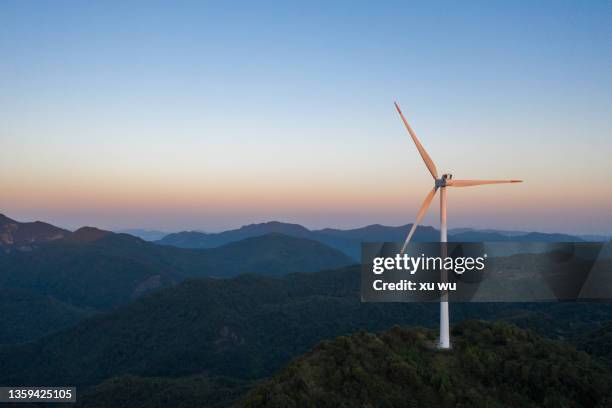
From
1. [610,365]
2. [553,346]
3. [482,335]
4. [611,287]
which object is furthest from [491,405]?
[611,287]

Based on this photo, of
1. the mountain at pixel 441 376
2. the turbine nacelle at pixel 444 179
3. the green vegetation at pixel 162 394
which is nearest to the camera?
the mountain at pixel 441 376

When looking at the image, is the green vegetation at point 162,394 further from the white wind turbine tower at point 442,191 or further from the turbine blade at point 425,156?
the turbine blade at point 425,156

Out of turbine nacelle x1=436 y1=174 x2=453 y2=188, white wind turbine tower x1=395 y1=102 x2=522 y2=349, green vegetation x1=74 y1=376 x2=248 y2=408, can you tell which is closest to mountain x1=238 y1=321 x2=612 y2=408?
white wind turbine tower x1=395 y1=102 x2=522 y2=349

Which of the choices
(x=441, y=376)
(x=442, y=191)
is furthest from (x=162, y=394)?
(x=442, y=191)

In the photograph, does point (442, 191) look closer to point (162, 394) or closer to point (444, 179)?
point (444, 179)

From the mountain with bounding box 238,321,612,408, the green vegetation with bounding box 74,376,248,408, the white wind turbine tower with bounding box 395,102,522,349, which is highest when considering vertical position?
the white wind turbine tower with bounding box 395,102,522,349

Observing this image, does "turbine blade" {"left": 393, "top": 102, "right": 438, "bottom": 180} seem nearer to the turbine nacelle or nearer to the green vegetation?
the turbine nacelle

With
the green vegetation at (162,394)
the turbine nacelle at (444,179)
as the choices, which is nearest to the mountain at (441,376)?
the turbine nacelle at (444,179)

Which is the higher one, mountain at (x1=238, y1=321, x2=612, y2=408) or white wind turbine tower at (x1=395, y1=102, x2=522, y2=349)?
white wind turbine tower at (x1=395, y1=102, x2=522, y2=349)
